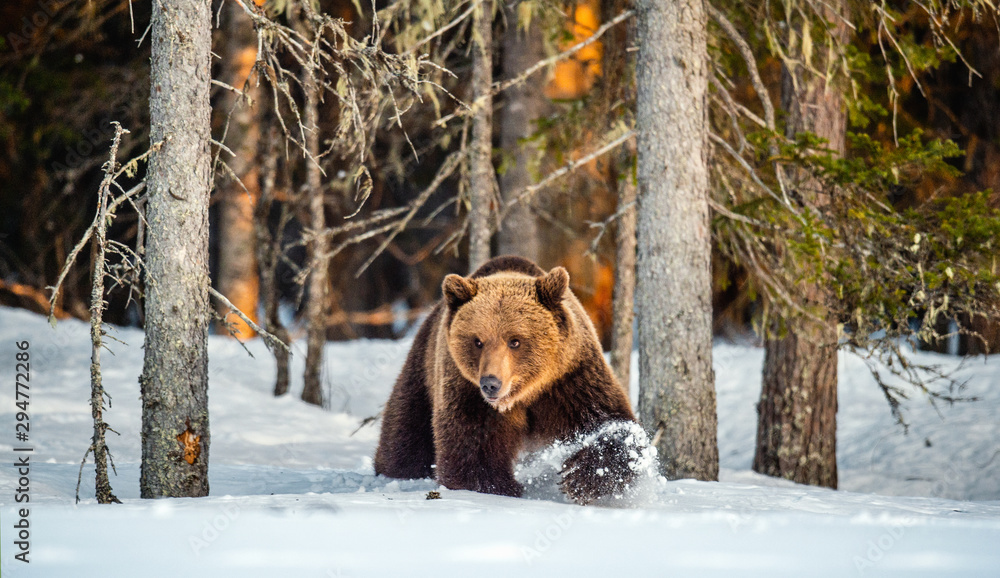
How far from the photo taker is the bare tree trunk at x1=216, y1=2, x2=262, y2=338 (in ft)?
36.6

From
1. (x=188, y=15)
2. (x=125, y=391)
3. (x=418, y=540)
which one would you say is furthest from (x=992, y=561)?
(x=125, y=391)

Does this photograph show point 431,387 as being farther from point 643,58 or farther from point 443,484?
point 643,58

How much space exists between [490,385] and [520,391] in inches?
18.7

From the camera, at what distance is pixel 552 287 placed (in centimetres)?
493

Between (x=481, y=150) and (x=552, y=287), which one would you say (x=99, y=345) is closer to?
(x=552, y=287)

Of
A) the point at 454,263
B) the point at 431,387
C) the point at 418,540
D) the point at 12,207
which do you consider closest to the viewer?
the point at 418,540

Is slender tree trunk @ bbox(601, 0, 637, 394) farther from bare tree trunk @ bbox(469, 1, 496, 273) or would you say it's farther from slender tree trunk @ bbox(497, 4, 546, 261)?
slender tree trunk @ bbox(497, 4, 546, 261)

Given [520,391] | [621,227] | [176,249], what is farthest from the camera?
[621,227]

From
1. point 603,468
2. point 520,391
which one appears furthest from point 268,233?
point 603,468

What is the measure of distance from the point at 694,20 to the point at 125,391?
298 inches

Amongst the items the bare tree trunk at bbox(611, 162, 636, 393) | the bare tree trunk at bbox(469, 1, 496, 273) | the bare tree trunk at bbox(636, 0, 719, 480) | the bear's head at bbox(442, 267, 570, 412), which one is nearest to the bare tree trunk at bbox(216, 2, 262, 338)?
the bare tree trunk at bbox(469, 1, 496, 273)

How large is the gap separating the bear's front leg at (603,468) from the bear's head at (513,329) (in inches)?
19.3

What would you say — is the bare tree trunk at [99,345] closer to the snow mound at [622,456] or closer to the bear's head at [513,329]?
the bear's head at [513,329]

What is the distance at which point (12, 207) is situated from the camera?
14570 millimetres
